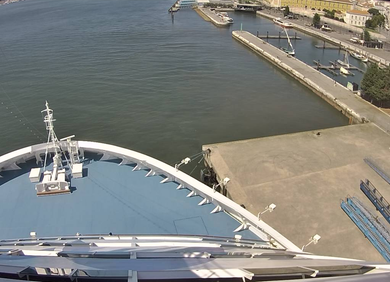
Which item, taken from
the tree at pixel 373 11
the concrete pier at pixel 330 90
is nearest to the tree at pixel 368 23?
the tree at pixel 373 11

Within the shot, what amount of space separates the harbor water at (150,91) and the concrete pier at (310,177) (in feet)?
12.1

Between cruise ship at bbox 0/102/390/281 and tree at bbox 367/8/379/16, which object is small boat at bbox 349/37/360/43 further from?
cruise ship at bbox 0/102/390/281

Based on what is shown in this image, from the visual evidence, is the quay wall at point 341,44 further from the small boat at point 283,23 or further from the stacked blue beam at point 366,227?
the stacked blue beam at point 366,227

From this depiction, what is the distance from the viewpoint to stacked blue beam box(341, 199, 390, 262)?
1246 cm

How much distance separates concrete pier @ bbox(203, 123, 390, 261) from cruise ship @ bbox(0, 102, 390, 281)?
4.34 metres

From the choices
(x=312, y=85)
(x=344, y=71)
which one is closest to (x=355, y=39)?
(x=344, y=71)

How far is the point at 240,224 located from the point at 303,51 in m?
42.4

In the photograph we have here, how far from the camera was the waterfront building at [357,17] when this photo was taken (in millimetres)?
59938

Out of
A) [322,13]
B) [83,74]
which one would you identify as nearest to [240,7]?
[322,13]

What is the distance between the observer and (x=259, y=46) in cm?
4603

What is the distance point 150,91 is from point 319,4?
208ft

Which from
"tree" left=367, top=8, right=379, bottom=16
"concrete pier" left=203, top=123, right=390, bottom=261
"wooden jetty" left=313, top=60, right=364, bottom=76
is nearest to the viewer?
"concrete pier" left=203, top=123, right=390, bottom=261

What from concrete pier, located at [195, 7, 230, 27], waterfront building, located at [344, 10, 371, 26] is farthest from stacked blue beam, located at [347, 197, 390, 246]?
waterfront building, located at [344, 10, 371, 26]

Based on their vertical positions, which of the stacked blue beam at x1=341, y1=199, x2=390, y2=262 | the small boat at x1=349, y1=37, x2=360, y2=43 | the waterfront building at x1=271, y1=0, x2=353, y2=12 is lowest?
the stacked blue beam at x1=341, y1=199, x2=390, y2=262
